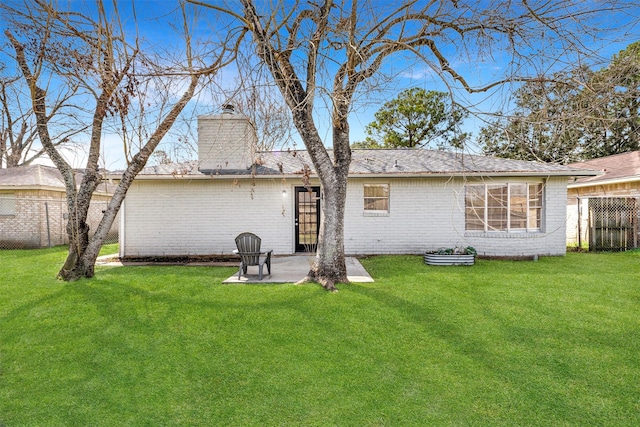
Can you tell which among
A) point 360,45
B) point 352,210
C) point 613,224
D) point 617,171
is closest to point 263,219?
point 352,210

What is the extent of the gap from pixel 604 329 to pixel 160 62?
7096 mm

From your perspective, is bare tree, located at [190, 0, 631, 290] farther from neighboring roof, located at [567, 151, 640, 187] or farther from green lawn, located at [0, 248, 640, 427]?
neighboring roof, located at [567, 151, 640, 187]

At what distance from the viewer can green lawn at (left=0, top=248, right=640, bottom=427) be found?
2.68 meters

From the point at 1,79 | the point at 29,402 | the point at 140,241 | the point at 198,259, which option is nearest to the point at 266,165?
the point at 198,259

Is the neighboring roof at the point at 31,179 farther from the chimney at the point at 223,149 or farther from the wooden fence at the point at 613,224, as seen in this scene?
the wooden fence at the point at 613,224

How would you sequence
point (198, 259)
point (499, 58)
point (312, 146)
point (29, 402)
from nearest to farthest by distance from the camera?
point (29, 402) → point (499, 58) → point (312, 146) → point (198, 259)

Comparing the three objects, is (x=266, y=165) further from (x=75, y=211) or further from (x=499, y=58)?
(x=499, y=58)

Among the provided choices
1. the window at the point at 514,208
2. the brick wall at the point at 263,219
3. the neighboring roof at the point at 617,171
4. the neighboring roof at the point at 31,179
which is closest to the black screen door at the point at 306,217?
the brick wall at the point at 263,219

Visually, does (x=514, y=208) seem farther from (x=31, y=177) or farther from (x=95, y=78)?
(x=31, y=177)

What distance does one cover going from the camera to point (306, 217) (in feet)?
33.5

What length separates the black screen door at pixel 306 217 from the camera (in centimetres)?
1005

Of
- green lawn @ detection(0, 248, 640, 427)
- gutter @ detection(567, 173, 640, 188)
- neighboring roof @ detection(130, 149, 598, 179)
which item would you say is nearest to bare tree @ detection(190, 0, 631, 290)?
green lawn @ detection(0, 248, 640, 427)

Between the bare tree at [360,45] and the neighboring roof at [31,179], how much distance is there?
11229 mm

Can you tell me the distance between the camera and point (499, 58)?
194 inches
